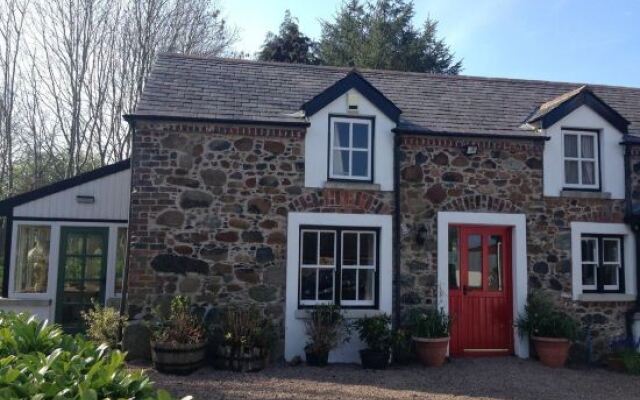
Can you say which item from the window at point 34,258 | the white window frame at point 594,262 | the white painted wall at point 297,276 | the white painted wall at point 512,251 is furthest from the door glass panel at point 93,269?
the white window frame at point 594,262

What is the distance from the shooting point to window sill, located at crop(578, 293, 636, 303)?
34.5ft

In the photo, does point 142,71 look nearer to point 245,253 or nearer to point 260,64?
point 260,64

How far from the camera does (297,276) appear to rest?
9773 mm

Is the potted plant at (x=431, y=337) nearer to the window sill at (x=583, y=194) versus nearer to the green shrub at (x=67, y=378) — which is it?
the window sill at (x=583, y=194)

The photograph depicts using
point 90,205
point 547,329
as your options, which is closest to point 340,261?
point 547,329

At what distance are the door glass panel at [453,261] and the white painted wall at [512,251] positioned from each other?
268 millimetres

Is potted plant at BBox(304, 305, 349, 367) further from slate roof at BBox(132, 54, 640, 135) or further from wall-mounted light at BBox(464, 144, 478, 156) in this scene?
wall-mounted light at BBox(464, 144, 478, 156)

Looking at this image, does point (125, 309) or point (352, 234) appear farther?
point (352, 234)

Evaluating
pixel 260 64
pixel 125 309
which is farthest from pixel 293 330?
pixel 260 64

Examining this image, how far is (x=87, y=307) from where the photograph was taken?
39.1 ft

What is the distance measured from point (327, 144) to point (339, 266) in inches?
90.2

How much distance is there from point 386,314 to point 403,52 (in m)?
20.0

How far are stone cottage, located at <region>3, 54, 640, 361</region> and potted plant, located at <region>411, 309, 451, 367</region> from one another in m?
0.46

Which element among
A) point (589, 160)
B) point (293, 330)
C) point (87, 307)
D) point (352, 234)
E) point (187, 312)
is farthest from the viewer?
point (87, 307)
